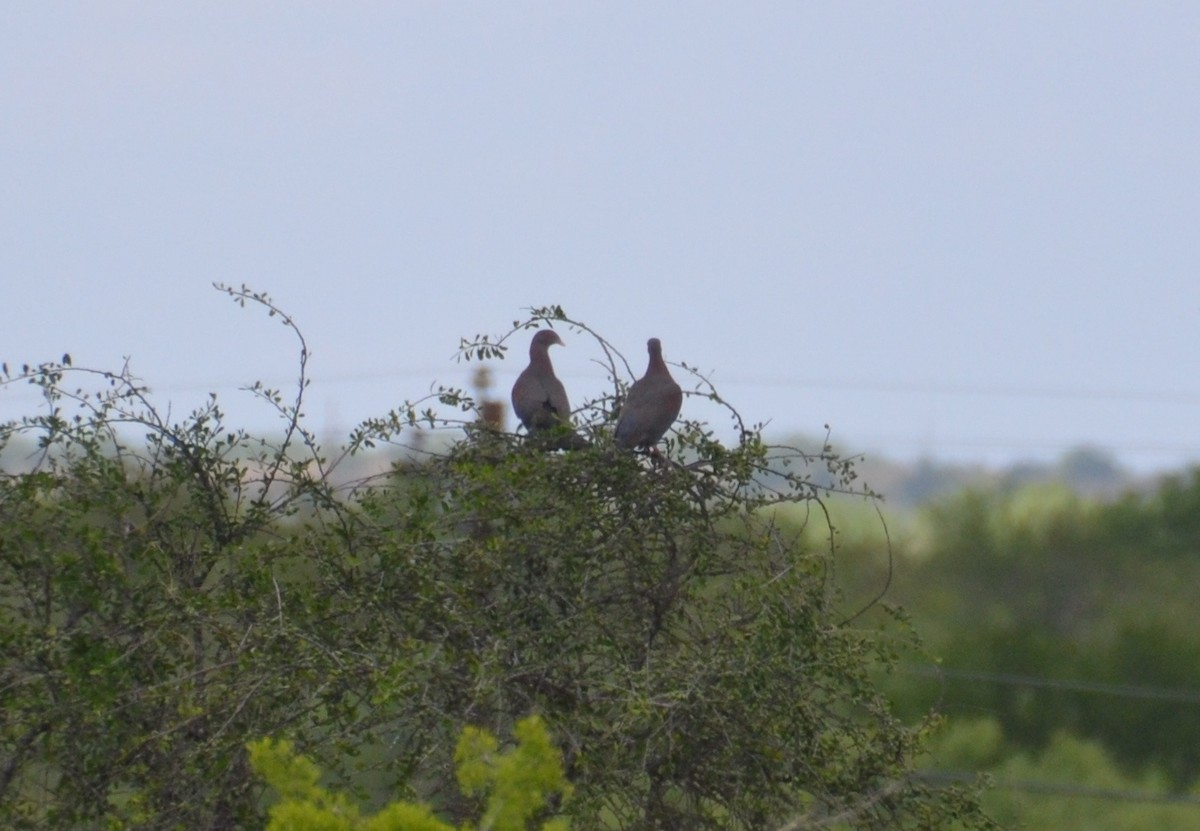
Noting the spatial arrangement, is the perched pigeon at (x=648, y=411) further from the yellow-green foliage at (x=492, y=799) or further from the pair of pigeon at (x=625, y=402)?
the yellow-green foliage at (x=492, y=799)

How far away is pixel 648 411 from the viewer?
408 centimetres

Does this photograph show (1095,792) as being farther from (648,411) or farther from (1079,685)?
(648,411)

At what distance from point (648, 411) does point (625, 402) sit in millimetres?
127

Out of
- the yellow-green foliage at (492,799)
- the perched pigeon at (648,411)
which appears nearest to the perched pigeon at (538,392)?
the perched pigeon at (648,411)

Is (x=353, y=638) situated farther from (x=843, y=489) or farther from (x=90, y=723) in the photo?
(x=843, y=489)

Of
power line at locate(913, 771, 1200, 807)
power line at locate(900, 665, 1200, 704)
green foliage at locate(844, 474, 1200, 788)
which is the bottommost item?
power line at locate(913, 771, 1200, 807)

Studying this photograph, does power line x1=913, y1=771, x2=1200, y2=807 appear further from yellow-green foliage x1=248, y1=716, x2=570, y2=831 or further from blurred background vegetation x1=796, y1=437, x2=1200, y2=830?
yellow-green foliage x1=248, y1=716, x2=570, y2=831

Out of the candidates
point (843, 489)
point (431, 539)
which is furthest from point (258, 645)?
point (843, 489)

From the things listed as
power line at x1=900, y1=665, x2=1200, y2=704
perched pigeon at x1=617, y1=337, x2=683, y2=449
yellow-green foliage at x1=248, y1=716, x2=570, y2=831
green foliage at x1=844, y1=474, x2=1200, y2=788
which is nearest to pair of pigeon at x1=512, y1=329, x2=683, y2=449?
perched pigeon at x1=617, y1=337, x2=683, y2=449

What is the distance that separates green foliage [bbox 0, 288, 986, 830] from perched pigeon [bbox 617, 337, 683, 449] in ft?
0.34

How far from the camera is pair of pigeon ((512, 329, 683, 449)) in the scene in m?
3.91

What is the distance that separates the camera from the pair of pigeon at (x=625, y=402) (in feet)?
12.8

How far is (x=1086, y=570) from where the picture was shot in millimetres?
9492

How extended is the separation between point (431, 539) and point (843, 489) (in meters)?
0.94
